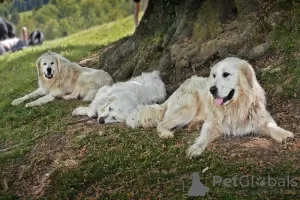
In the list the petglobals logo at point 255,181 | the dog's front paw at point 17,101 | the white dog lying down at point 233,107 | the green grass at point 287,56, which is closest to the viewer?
the petglobals logo at point 255,181

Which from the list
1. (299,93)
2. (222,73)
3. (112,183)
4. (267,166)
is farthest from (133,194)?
(299,93)

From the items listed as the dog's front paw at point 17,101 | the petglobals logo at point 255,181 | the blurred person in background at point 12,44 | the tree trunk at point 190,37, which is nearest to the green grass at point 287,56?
the tree trunk at point 190,37

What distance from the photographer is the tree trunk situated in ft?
28.7

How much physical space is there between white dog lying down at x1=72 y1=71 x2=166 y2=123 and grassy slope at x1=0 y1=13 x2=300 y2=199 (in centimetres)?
29

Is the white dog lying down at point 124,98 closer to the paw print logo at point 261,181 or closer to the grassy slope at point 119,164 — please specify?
the grassy slope at point 119,164

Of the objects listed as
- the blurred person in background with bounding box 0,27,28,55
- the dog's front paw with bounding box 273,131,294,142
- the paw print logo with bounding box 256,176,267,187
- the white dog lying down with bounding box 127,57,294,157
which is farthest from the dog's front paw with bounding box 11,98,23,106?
the blurred person in background with bounding box 0,27,28,55

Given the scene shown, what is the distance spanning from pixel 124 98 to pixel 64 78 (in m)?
2.69

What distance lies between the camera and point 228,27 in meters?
9.13

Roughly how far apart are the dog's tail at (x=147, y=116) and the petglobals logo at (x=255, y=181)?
2.02 m

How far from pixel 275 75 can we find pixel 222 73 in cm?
159

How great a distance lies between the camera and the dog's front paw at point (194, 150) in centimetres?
637

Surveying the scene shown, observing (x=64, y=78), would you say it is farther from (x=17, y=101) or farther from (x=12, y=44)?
(x=12, y=44)

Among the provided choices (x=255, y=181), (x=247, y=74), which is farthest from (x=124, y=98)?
(x=255, y=181)

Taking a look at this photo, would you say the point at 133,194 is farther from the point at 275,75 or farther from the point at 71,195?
the point at 275,75
